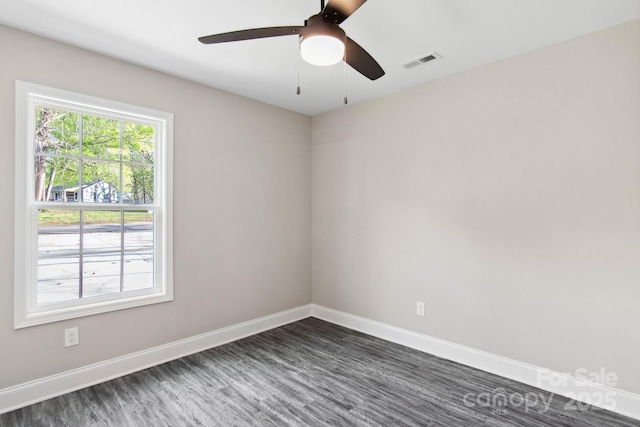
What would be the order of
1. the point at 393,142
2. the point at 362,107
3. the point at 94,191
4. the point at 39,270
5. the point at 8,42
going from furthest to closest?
the point at 362,107 → the point at 393,142 → the point at 94,191 → the point at 39,270 → the point at 8,42

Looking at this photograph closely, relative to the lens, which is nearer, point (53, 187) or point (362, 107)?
point (53, 187)

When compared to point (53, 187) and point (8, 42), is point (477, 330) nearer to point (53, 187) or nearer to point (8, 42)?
point (53, 187)

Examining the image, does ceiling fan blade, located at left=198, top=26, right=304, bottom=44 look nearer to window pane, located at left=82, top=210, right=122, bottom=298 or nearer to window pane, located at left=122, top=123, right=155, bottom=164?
window pane, located at left=122, top=123, right=155, bottom=164

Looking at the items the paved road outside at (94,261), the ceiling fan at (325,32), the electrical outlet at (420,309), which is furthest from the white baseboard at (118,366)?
the ceiling fan at (325,32)

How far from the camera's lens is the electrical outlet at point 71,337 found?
2459mm

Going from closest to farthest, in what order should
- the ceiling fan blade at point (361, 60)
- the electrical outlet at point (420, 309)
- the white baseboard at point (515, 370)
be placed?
the ceiling fan blade at point (361, 60) → the white baseboard at point (515, 370) → the electrical outlet at point (420, 309)

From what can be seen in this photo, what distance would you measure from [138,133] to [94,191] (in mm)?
631

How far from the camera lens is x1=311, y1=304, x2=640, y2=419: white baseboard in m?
2.22

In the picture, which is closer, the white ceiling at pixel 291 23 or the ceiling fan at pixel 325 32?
the ceiling fan at pixel 325 32

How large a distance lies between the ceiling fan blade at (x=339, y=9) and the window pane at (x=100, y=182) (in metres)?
2.23

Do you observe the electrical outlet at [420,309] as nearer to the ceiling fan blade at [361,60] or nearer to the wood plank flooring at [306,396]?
the wood plank flooring at [306,396]

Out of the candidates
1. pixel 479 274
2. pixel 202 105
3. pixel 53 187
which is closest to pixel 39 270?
pixel 53 187

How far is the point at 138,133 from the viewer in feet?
9.60

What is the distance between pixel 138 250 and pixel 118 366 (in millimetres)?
951
